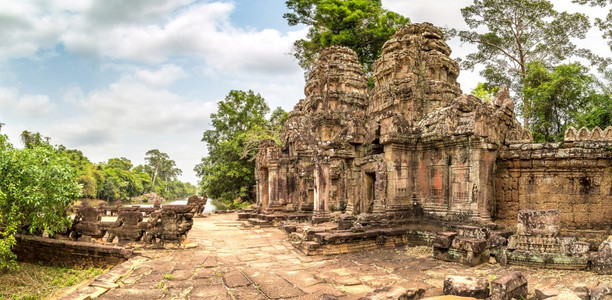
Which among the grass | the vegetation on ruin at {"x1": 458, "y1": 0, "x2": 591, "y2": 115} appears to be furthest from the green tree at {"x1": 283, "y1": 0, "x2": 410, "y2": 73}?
the grass

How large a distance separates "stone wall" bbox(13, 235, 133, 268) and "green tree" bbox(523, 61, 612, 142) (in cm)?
1836

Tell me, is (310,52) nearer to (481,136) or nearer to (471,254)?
(481,136)

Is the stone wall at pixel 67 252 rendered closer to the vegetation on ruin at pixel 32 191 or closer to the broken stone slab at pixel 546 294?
the vegetation on ruin at pixel 32 191

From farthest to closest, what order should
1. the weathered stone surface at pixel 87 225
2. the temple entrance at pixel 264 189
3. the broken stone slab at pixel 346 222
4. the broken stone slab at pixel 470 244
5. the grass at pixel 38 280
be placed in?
the temple entrance at pixel 264 189
the weathered stone surface at pixel 87 225
the broken stone slab at pixel 346 222
the grass at pixel 38 280
the broken stone slab at pixel 470 244

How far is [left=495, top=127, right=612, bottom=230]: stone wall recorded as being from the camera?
7.16 metres

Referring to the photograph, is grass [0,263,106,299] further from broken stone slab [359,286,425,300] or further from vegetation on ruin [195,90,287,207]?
vegetation on ruin [195,90,287,207]

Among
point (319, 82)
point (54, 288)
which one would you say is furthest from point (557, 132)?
point (54, 288)

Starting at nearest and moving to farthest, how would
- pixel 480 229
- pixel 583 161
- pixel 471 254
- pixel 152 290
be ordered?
pixel 152 290
pixel 471 254
pixel 480 229
pixel 583 161

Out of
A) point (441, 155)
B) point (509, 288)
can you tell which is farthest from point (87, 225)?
point (509, 288)

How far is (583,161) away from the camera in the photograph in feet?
23.9

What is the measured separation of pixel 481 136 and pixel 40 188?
965 cm

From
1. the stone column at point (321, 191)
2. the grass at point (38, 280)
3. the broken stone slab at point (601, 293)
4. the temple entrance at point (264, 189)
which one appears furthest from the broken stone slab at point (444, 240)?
the temple entrance at point (264, 189)

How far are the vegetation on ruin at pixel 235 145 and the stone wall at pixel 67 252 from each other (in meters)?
18.2

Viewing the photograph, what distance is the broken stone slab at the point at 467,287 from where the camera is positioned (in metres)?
4.15
